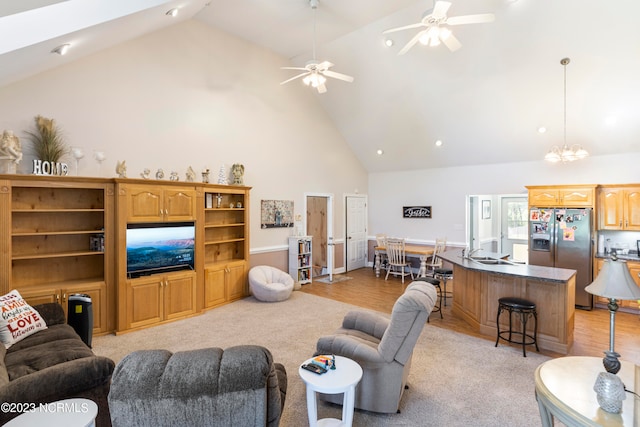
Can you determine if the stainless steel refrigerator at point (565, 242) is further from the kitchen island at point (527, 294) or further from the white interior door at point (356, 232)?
the white interior door at point (356, 232)

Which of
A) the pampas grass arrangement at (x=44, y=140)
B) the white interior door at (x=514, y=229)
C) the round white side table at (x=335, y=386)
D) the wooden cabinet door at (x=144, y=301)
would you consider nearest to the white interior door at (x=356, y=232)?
the white interior door at (x=514, y=229)

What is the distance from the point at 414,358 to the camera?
3678mm

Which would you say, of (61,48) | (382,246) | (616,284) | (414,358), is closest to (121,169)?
(61,48)

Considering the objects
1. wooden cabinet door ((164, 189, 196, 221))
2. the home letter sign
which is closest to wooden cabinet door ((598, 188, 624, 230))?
wooden cabinet door ((164, 189, 196, 221))

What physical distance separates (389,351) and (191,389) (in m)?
1.56

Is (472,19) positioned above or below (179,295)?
above

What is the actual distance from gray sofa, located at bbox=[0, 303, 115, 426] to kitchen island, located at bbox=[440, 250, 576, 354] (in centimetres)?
419

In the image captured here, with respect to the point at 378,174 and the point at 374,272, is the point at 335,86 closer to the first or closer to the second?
the point at 378,174

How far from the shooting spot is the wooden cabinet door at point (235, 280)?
5.82 metres

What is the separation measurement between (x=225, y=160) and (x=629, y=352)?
6516 mm

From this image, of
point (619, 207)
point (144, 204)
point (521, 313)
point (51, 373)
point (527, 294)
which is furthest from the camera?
point (619, 207)

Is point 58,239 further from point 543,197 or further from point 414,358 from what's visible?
point 543,197

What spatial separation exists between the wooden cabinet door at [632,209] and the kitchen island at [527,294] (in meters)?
2.36

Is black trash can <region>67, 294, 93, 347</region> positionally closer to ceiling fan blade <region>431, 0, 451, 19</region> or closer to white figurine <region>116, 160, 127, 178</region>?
white figurine <region>116, 160, 127, 178</region>
